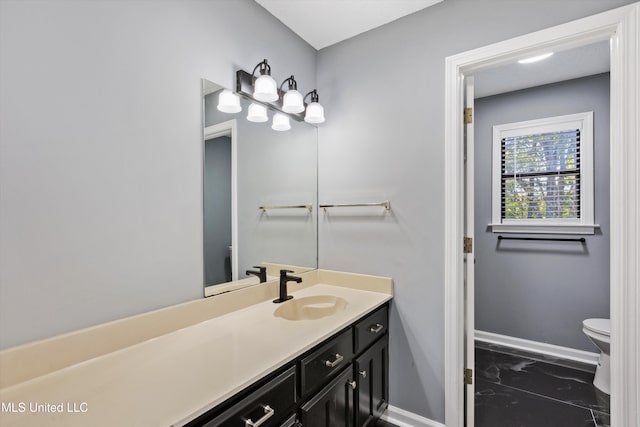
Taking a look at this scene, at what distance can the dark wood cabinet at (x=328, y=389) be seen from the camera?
946mm

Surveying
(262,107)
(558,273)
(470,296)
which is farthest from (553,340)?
(262,107)

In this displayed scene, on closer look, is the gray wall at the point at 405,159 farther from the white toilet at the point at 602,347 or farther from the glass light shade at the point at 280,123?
the white toilet at the point at 602,347

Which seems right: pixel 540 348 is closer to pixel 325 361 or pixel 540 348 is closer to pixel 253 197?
pixel 325 361

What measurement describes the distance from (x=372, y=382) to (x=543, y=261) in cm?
210

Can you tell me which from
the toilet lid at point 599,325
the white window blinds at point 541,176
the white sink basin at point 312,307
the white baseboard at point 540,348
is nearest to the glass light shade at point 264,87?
the white sink basin at point 312,307

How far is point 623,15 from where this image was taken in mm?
1293

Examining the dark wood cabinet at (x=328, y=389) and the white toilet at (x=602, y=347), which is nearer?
the dark wood cabinet at (x=328, y=389)

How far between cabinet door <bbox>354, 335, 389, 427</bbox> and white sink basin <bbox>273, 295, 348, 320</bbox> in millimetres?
307

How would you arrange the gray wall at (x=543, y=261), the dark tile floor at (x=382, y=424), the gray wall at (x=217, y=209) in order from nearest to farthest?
the gray wall at (x=217, y=209) → the dark tile floor at (x=382, y=424) → the gray wall at (x=543, y=261)

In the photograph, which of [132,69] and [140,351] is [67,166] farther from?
[140,351]

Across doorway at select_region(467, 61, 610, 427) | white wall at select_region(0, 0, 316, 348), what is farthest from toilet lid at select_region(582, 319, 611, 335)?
white wall at select_region(0, 0, 316, 348)

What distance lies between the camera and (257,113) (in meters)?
1.80

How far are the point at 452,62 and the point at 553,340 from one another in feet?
8.64

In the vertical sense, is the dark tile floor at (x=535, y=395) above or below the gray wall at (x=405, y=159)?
below
